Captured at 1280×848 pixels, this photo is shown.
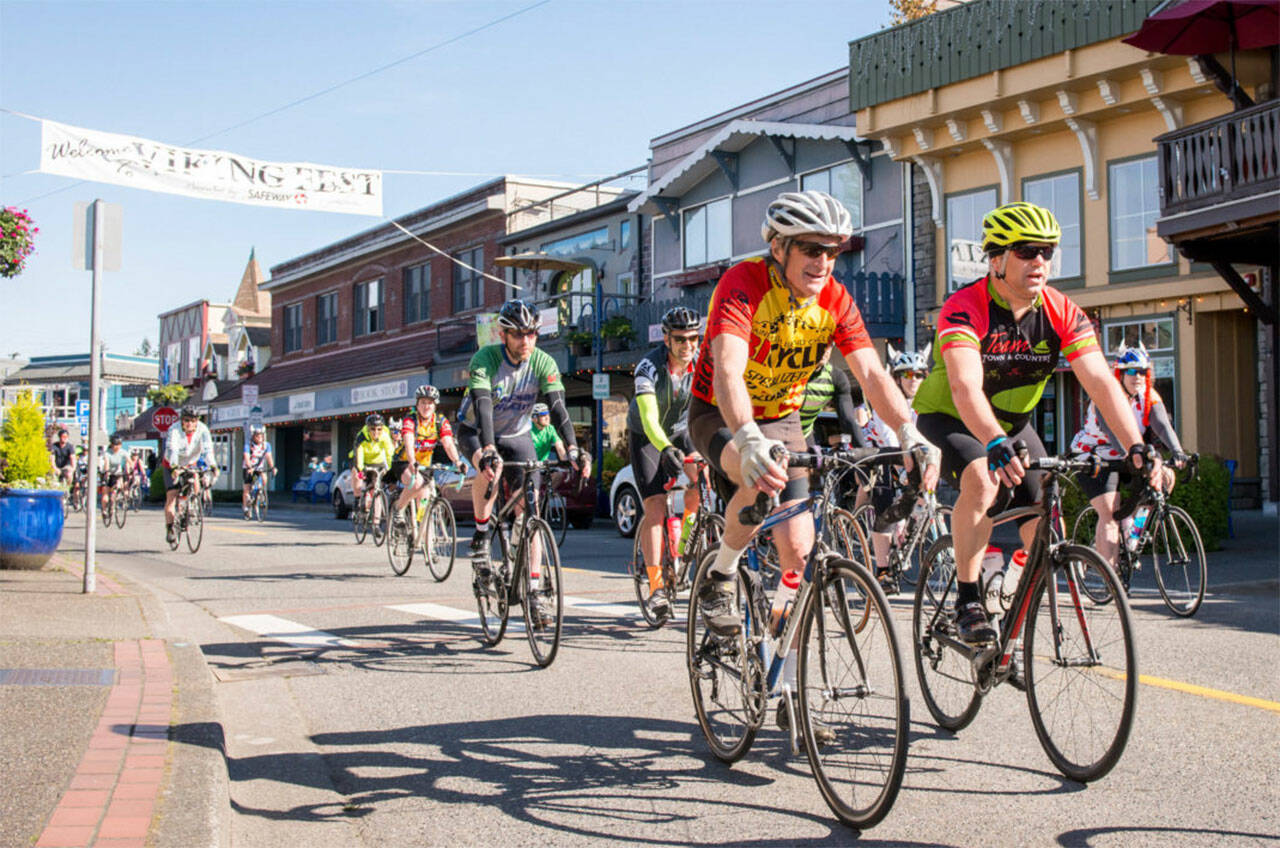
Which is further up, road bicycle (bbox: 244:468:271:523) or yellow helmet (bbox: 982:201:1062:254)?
yellow helmet (bbox: 982:201:1062:254)

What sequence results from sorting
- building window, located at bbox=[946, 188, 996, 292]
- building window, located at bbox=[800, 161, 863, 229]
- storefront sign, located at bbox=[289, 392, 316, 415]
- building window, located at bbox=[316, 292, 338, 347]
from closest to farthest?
1. building window, located at bbox=[946, 188, 996, 292]
2. building window, located at bbox=[800, 161, 863, 229]
3. storefront sign, located at bbox=[289, 392, 316, 415]
4. building window, located at bbox=[316, 292, 338, 347]

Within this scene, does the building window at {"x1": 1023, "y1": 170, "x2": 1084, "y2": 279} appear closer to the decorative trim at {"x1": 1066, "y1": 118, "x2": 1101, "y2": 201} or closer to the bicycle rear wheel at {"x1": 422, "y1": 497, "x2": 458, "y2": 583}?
the decorative trim at {"x1": 1066, "y1": 118, "x2": 1101, "y2": 201}

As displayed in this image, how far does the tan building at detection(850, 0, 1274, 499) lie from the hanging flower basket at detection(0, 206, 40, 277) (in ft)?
36.3

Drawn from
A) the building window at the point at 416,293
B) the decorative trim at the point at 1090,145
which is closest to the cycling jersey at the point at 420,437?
the decorative trim at the point at 1090,145

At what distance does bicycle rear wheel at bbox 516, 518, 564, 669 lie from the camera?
276 inches

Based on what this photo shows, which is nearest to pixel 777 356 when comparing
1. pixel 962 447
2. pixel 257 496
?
pixel 962 447

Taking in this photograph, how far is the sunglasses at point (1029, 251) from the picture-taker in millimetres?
4883

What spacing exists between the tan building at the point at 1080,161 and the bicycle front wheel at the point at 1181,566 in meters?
7.43

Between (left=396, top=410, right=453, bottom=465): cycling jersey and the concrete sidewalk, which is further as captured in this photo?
(left=396, top=410, right=453, bottom=465): cycling jersey

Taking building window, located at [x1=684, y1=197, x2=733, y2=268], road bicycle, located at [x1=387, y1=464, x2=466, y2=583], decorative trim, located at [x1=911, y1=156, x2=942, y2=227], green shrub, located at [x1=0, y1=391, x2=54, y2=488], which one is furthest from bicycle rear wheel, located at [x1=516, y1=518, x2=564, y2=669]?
building window, located at [x1=684, y1=197, x2=733, y2=268]

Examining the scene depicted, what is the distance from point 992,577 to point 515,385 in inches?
154

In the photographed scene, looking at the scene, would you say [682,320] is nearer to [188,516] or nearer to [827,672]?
[827,672]

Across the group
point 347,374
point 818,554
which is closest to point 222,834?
point 818,554

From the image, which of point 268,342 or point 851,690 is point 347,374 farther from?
point 851,690
